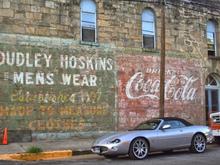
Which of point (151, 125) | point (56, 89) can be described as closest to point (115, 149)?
point (151, 125)

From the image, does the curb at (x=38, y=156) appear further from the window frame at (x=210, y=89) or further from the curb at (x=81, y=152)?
the window frame at (x=210, y=89)

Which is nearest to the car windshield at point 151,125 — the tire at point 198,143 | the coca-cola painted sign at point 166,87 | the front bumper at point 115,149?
the tire at point 198,143

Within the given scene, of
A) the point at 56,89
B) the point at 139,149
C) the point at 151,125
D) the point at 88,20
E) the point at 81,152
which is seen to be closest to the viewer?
the point at 139,149

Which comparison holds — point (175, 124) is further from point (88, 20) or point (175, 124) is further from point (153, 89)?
point (88, 20)

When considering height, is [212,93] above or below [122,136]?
above

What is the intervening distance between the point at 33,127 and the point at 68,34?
4514 millimetres

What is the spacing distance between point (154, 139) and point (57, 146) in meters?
4.91

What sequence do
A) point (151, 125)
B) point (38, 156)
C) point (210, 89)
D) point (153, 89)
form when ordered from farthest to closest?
point (210, 89)
point (153, 89)
point (38, 156)
point (151, 125)

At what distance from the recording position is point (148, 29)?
24688 millimetres

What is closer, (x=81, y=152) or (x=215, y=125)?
(x=81, y=152)

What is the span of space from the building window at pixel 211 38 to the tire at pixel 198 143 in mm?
11129

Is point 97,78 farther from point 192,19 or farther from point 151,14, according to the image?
point 192,19

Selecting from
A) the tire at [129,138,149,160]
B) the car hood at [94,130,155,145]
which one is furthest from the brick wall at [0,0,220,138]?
the tire at [129,138,149,160]

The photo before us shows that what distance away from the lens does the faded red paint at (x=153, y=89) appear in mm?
23391
